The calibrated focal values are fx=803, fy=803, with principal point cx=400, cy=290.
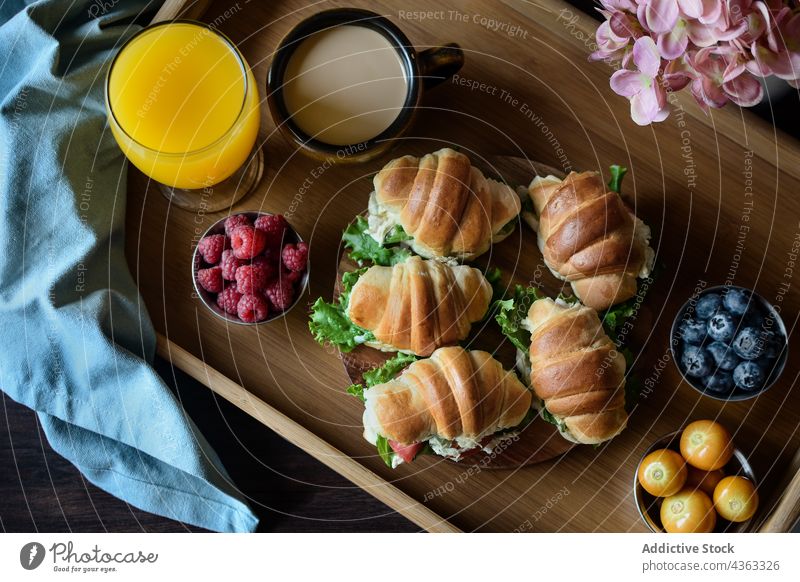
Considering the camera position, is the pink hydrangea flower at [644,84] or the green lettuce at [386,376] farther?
the green lettuce at [386,376]

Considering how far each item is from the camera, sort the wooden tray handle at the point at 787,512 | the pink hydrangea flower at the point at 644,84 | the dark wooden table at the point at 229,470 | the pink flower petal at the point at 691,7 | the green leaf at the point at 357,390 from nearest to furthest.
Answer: the pink flower petal at the point at 691,7 → the pink hydrangea flower at the point at 644,84 → the wooden tray handle at the point at 787,512 → the green leaf at the point at 357,390 → the dark wooden table at the point at 229,470

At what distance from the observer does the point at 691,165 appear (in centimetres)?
144

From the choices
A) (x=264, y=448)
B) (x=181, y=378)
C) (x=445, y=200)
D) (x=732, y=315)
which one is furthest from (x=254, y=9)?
(x=732, y=315)

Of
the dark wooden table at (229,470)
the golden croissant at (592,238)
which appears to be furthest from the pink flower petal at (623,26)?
the dark wooden table at (229,470)

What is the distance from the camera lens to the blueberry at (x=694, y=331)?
4.38ft

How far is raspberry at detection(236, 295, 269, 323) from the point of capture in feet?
4.39

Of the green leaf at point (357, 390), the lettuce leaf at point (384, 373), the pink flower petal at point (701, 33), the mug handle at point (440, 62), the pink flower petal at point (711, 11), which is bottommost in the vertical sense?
the green leaf at point (357, 390)

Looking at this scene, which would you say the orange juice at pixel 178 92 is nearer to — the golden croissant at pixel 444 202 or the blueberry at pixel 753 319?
the golden croissant at pixel 444 202

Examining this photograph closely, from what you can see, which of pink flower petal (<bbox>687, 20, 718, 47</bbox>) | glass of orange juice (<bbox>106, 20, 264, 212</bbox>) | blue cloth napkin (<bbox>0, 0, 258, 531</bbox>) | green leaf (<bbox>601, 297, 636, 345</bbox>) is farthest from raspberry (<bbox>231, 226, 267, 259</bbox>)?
pink flower petal (<bbox>687, 20, 718, 47</bbox>)

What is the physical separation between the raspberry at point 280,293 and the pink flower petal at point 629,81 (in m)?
0.61

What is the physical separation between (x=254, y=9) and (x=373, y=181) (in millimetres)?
403

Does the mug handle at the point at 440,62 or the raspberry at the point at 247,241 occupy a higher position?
the mug handle at the point at 440,62

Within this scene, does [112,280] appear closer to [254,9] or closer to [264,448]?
[264,448]

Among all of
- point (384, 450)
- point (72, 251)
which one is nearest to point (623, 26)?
point (384, 450)
